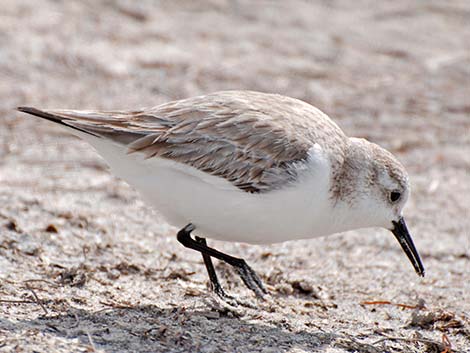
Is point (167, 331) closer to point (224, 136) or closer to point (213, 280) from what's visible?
point (213, 280)

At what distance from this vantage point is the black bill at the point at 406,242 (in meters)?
5.63

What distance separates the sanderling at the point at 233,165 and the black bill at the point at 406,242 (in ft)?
1.72

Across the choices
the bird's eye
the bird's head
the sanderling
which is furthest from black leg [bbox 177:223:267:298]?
the bird's eye

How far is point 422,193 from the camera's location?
24.6 feet

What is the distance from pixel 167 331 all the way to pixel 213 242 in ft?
6.54

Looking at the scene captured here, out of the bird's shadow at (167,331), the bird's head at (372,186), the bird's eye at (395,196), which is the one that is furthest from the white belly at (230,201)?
the bird's eye at (395,196)

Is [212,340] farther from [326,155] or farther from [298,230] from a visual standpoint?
[326,155]

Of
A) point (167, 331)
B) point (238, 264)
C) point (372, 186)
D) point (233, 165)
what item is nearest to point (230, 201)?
point (233, 165)

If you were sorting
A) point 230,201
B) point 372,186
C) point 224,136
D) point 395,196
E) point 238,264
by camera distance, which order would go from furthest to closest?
point 395,196 < point 372,186 < point 238,264 < point 224,136 < point 230,201

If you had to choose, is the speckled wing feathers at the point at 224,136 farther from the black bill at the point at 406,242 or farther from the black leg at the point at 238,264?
the black bill at the point at 406,242

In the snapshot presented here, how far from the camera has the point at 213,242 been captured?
6.43 m

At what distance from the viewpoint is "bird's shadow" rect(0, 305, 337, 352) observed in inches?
170

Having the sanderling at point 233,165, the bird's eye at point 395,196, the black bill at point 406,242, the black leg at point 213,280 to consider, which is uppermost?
the sanderling at point 233,165

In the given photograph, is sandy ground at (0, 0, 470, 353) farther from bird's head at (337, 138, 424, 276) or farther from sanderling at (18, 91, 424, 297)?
bird's head at (337, 138, 424, 276)
